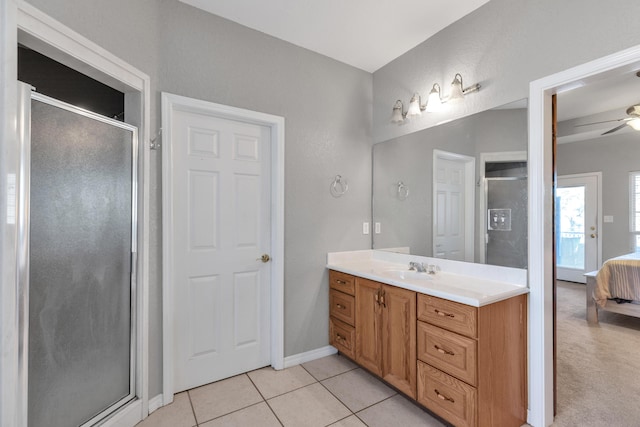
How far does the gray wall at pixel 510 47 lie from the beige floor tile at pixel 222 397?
2.43 m

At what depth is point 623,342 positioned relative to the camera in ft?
9.53

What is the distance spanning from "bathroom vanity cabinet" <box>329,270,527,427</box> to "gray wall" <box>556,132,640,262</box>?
4848 millimetres

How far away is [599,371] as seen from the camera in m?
2.37

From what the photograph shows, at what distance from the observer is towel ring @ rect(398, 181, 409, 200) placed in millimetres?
2654

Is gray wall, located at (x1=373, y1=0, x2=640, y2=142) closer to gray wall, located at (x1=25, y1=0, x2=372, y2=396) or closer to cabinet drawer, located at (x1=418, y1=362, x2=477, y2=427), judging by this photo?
gray wall, located at (x1=25, y1=0, x2=372, y2=396)

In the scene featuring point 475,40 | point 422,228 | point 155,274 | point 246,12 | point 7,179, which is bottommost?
point 155,274

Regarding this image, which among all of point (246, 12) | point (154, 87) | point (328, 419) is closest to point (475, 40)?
point (246, 12)

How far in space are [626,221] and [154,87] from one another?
6824mm

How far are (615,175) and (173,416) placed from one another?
22.8 ft

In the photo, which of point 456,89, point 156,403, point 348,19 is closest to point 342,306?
point 156,403

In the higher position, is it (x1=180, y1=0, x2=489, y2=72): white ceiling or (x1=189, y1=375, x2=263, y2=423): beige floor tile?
(x1=180, y1=0, x2=489, y2=72): white ceiling

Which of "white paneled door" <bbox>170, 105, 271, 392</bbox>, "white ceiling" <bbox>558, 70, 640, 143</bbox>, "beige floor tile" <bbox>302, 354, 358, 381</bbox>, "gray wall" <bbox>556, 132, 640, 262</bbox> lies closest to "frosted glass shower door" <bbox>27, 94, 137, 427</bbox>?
"white paneled door" <bbox>170, 105, 271, 392</bbox>

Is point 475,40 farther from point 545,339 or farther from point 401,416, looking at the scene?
point 401,416

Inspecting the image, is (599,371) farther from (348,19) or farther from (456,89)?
(348,19)
